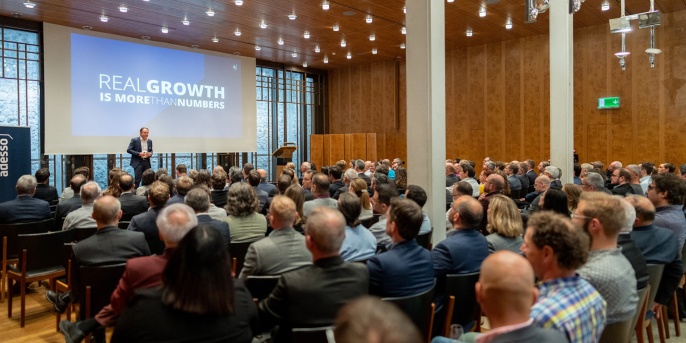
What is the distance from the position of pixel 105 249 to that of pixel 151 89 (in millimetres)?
10695

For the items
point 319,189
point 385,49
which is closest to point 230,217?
point 319,189

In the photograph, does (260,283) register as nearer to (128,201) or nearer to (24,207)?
(128,201)

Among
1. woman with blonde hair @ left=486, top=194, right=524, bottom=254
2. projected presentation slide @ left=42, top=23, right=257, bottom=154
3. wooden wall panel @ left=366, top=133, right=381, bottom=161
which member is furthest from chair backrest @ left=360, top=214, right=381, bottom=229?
wooden wall panel @ left=366, top=133, right=381, bottom=161

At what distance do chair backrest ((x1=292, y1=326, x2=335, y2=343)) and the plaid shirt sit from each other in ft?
2.86

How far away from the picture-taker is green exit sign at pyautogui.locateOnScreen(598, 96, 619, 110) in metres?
13.2

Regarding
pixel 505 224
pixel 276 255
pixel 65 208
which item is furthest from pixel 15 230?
pixel 505 224

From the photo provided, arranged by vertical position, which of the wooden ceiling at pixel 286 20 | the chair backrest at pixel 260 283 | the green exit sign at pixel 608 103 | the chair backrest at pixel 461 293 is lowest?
the chair backrest at pixel 461 293

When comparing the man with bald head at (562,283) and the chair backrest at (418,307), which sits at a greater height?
the man with bald head at (562,283)

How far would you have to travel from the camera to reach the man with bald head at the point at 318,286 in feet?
7.87

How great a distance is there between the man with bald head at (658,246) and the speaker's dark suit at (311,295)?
7.34 ft

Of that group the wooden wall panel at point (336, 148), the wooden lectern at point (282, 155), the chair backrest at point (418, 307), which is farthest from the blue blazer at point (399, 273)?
the wooden wall panel at point (336, 148)

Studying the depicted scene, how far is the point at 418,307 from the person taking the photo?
265cm

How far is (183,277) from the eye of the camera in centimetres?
A: 189

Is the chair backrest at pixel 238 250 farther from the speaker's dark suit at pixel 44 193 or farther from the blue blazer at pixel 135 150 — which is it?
the blue blazer at pixel 135 150
